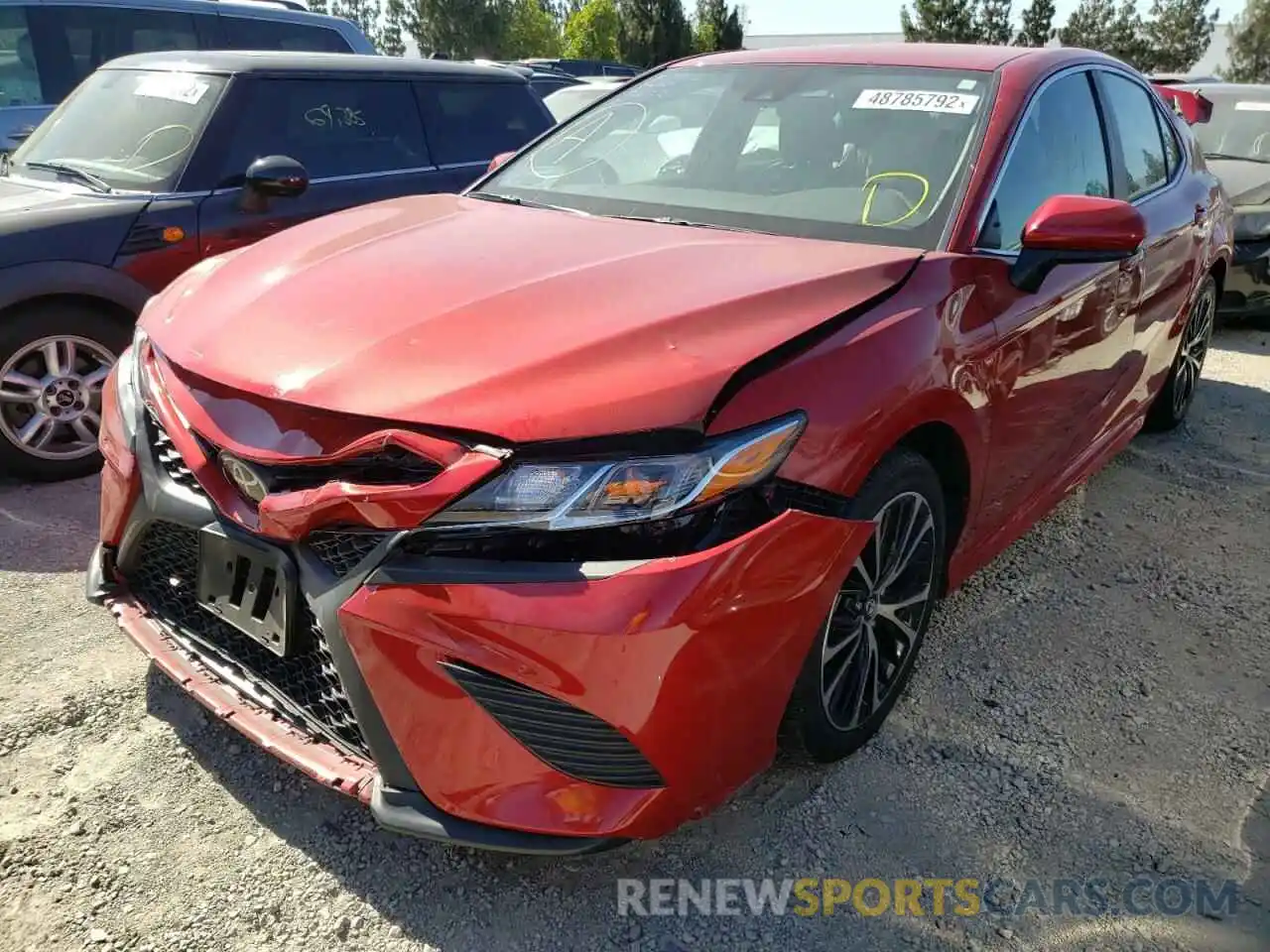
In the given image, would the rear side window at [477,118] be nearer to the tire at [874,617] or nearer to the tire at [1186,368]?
the tire at [1186,368]

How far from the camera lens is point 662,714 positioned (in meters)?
1.79

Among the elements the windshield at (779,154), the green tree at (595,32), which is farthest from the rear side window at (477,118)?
the green tree at (595,32)

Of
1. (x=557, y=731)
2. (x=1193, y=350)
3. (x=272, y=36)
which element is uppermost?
(x=272, y=36)

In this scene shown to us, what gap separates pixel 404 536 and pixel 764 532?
64cm

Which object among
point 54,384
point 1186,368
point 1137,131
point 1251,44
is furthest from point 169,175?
point 1251,44

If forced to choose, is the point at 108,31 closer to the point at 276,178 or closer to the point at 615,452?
the point at 276,178

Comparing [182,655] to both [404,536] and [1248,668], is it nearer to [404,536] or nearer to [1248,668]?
[404,536]

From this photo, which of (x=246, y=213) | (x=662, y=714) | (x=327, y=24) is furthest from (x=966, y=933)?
(x=327, y=24)

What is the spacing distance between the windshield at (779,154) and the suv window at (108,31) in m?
4.73

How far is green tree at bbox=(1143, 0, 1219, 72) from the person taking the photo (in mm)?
30906

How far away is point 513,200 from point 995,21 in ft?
115

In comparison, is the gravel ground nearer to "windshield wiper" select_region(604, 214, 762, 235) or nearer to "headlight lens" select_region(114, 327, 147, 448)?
"headlight lens" select_region(114, 327, 147, 448)

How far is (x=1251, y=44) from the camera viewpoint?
99.6 ft

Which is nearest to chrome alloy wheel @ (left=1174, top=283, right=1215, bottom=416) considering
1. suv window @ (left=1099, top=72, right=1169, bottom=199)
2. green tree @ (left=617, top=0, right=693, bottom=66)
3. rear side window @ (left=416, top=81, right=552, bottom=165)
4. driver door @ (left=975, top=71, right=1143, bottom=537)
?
suv window @ (left=1099, top=72, right=1169, bottom=199)
